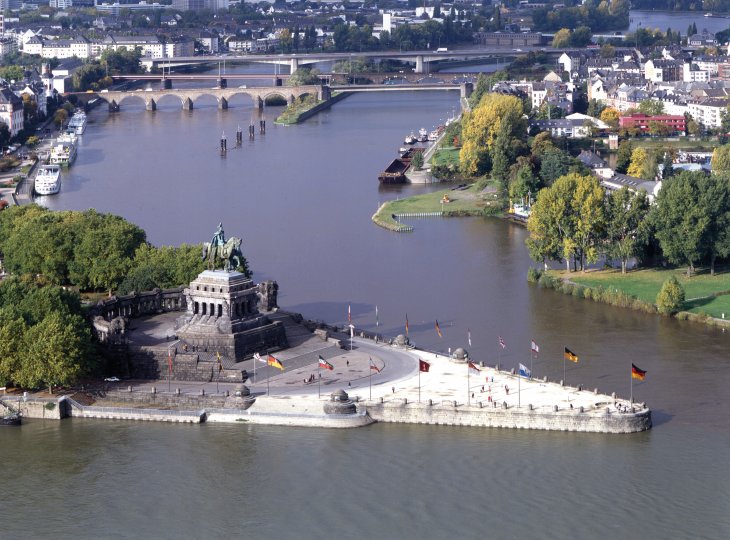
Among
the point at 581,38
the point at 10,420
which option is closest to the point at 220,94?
the point at 581,38

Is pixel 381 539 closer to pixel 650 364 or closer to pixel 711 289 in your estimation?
pixel 650 364

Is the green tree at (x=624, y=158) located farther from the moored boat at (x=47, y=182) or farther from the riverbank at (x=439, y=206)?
the moored boat at (x=47, y=182)

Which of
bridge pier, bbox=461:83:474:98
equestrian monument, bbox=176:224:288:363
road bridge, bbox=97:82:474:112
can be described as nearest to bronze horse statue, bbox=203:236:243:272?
equestrian monument, bbox=176:224:288:363

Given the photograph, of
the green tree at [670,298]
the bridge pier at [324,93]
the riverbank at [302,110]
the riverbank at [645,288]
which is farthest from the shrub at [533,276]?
the bridge pier at [324,93]

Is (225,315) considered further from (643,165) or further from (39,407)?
(643,165)

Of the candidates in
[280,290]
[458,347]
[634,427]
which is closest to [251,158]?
[280,290]

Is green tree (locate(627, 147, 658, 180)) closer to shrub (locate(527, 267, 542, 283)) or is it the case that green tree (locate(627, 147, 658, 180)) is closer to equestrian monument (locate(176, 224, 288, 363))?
shrub (locate(527, 267, 542, 283))
